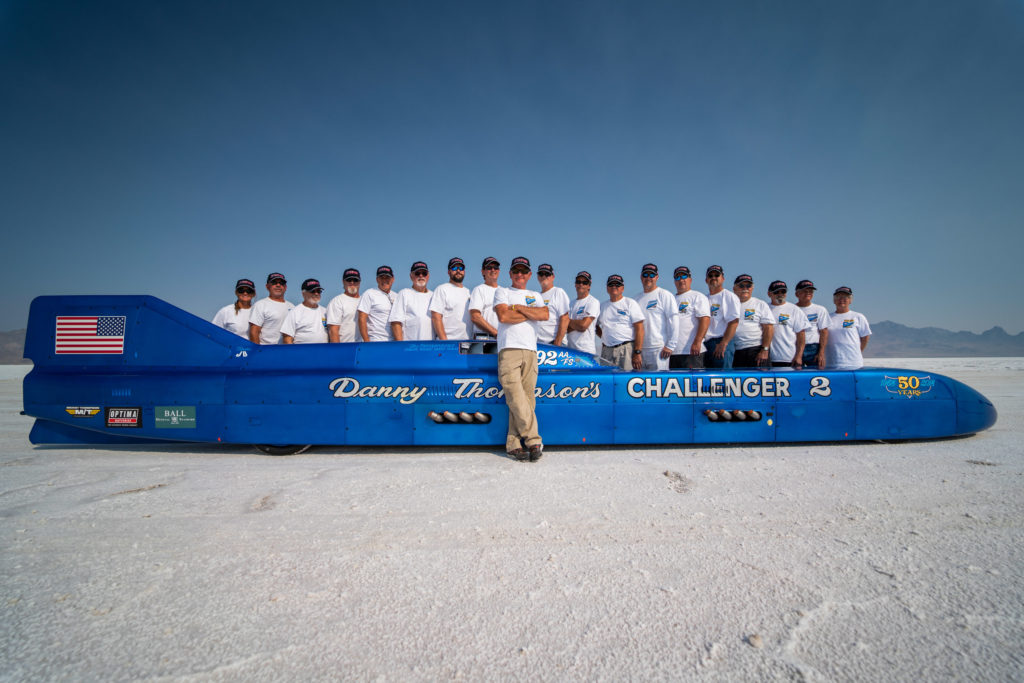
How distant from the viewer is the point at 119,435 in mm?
4918

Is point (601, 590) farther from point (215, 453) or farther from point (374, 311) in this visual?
point (374, 311)

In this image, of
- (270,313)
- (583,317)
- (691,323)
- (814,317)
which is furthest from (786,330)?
(270,313)

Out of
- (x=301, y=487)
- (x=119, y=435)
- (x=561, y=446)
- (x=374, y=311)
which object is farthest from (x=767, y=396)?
(x=119, y=435)

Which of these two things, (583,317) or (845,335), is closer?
(583,317)

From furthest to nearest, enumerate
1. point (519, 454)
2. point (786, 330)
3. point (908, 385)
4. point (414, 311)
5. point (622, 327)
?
point (786, 330), point (414, 311), point (622, 327), point (908, 385), point (519, 454)

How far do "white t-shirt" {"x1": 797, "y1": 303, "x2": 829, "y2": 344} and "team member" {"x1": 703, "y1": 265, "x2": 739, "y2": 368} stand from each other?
1774 mm

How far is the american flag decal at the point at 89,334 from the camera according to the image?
4863 millimetres

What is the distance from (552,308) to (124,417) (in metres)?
5.48

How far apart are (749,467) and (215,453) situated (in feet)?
19.4

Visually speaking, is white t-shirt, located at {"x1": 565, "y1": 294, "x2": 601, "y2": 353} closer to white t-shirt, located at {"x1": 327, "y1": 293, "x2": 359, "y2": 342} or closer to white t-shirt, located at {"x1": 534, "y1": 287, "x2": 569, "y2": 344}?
white t-shirt, located at {"x1": 534, "y1": 287, "x2": 569, "y2": 344}

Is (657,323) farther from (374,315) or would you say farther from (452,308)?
(374,315)

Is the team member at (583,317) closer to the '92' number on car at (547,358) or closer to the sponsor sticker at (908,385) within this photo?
the '92' number on car at (547,358)

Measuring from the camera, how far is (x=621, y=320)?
6391 millimetres

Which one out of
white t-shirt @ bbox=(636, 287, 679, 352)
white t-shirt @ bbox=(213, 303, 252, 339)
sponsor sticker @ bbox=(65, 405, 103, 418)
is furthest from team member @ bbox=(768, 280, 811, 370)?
sponsor sticker @ bbox=(65, 405, 103, 418)
